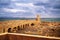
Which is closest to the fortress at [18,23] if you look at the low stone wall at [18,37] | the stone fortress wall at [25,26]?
the stone fortress wall at [25,26]

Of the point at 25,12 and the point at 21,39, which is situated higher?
the point at 25,12

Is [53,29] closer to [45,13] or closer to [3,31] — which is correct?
[45,13]

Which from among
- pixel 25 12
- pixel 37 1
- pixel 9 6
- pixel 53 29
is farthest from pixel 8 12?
pixel 53 29

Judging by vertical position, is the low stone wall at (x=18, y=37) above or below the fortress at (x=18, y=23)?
below

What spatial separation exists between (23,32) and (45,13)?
0.72 meters

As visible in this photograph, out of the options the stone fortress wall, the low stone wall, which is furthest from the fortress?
the low stone wall

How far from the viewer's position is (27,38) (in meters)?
3.60

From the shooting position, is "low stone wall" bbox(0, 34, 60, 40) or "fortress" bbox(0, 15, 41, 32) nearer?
"low stone wall" bbox(0, 34, 60, 40)

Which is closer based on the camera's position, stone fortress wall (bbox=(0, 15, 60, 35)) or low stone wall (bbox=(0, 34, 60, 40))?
low stone wall (bbox=(0, 34, 60, 40))

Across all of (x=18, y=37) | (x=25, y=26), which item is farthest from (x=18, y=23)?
(x=18, y=37)

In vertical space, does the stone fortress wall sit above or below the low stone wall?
above

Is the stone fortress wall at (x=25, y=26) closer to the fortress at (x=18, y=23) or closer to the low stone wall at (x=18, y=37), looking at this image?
the fortress at (x=18, y=23)

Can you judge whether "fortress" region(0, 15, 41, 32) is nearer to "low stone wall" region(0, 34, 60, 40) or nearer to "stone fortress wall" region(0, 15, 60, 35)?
"stone fortress wall" region(0, 15, 60, 35)

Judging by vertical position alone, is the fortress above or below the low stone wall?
above
